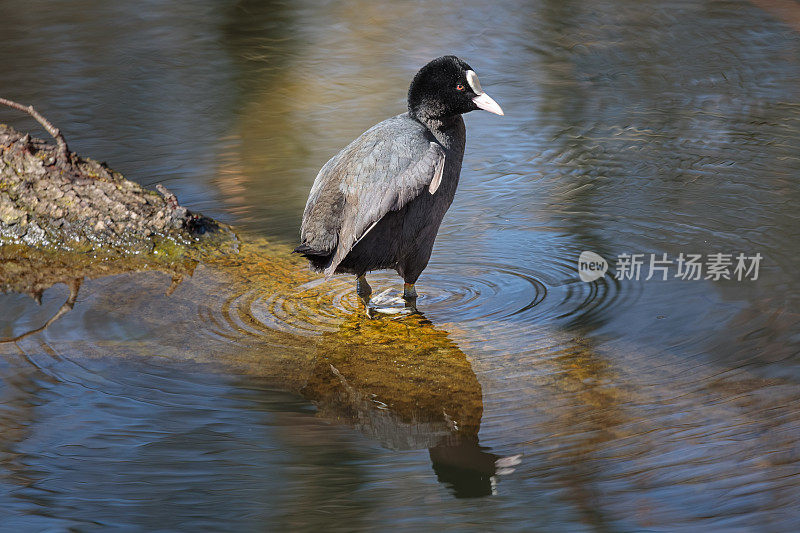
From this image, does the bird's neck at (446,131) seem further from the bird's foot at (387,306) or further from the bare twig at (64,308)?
the bare twig at (64,308)

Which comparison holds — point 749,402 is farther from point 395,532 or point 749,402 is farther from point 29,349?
point 29,349

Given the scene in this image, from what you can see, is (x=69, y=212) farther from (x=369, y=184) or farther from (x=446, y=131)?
(x=446, y=131)

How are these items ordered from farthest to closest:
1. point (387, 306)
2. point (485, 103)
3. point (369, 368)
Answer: point (387, 306) → point (485, 103) → point (369, 368)

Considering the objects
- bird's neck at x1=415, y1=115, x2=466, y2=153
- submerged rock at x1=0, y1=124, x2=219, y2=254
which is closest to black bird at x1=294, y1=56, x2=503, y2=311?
bird's neck at x1=415, y1=115, x2=466, y2=153

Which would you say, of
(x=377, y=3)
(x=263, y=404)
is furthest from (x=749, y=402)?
(x=377, y=3)

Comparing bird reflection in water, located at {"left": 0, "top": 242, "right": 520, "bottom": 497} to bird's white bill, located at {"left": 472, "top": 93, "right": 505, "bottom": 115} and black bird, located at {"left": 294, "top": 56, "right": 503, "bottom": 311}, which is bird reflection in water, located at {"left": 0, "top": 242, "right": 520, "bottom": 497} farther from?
bird's white bill, located at {"left": 472, "top": 93, "right": 505, "bottom": 115}

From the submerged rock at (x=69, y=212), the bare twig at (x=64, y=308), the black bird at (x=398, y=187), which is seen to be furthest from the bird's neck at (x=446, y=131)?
the bare twig at (x=64, y=308)

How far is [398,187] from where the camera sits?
408 cm

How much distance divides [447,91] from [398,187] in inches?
23.1

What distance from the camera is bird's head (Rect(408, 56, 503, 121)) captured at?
437 cm

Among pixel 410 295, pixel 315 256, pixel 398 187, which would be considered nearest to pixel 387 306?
pixel 410 295

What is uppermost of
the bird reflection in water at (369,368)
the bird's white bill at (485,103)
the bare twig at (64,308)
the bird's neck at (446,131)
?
the bird's white bill at (485,103)

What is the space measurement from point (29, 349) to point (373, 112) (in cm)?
410

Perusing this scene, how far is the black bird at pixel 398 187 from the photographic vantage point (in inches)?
162
